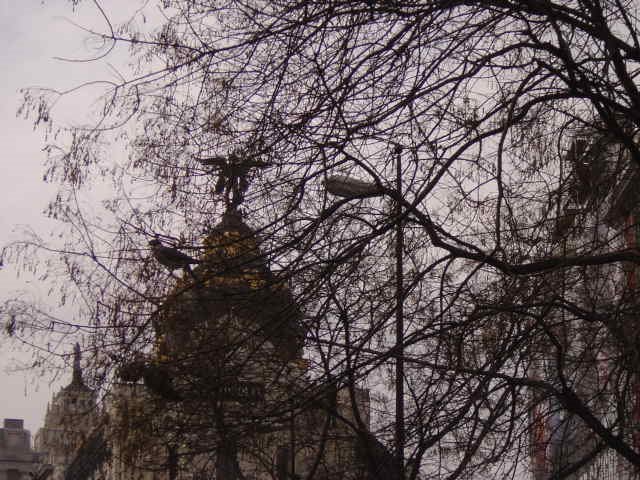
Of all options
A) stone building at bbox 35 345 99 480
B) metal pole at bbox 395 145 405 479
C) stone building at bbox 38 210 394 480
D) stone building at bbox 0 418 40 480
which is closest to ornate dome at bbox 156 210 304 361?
stone building at bbox 38 210 394 480

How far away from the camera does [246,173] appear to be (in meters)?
7.29

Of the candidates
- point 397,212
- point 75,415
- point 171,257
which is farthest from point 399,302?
point 75,415

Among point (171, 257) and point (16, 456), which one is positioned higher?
point (16, 456)

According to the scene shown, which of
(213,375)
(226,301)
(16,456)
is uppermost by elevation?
(16,456)

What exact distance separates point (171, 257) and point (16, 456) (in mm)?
59516

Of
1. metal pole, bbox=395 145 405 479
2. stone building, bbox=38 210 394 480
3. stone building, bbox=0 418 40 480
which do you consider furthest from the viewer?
stone building, bbox=0 418 40 480

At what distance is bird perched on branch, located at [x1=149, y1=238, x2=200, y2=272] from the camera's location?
23.9ft

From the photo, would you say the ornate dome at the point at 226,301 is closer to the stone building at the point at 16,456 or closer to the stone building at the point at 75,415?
the stone building at the point at 75,415

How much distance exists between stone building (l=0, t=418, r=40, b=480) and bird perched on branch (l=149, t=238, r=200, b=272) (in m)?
55.2

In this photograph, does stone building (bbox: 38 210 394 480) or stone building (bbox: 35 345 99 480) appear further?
stone building (bbox: 35 345 99 480)

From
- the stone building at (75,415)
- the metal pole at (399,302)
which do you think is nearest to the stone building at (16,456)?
the stone building at (75,415)

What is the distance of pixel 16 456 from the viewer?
62500 mm

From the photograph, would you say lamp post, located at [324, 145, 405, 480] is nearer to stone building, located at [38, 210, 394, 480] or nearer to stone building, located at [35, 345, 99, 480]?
stone building, located at [38, 210, 394, 480]

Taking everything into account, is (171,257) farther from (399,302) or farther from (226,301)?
(399,302)
